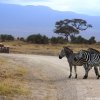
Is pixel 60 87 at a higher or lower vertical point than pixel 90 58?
lower

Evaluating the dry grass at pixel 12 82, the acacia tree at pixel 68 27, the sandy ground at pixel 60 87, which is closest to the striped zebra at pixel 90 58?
the sandy ground at pixel 60 87

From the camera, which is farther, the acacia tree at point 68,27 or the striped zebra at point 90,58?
the acacia tree at point 68,27

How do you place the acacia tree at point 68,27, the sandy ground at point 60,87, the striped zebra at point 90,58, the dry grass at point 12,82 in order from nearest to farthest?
the sandy ground at point 60,87 → the dry grass at point 12,82 → the striped zebra at point 90,58 → the acacia tree at point 68,27

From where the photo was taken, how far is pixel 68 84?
67.4 feet

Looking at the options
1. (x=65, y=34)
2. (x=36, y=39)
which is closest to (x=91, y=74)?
(x=36, y=39)

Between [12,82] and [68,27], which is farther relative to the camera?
[68,27]

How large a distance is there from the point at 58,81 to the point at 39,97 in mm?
5179

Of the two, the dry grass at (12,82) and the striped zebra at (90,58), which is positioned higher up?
the striped zebra at (90,58)

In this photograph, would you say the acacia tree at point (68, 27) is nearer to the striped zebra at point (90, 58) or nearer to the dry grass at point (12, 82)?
the dry grass at point (12, 82)

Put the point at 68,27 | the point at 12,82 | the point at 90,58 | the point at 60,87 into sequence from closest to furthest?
the point at 60,87, the point at 12,82, the point at 90,58, the point at 68,27

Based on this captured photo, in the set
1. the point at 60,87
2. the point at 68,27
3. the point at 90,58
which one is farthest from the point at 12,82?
the point at 68,27

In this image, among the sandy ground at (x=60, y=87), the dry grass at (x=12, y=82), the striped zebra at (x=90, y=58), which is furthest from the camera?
the striped zebra at (x=90, y=58)

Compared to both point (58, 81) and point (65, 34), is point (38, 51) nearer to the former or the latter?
point (58, 81)

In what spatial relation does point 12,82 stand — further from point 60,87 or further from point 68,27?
point 68,27
